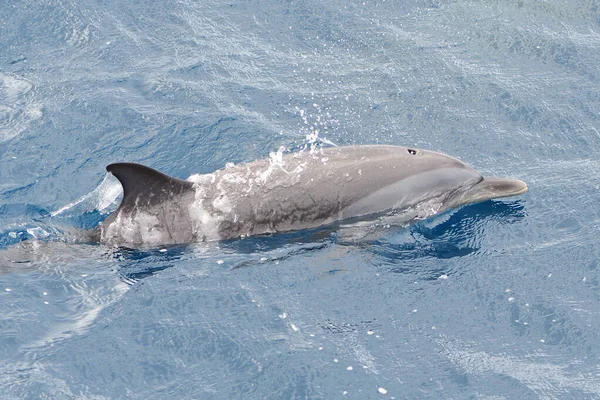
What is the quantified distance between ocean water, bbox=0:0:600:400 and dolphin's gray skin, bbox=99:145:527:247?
0.70 ft

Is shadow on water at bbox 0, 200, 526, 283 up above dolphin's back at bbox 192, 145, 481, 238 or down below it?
below

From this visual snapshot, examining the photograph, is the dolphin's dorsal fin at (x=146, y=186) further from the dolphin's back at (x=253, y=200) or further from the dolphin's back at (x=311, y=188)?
the dolphin's back at (x=311, y=188)

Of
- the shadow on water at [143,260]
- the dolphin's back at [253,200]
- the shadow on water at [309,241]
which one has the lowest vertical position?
the shadow on water at [143,260]

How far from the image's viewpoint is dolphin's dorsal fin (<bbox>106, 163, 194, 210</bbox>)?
368 inches

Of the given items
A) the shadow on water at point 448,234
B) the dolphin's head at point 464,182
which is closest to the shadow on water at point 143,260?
the shadow on water at point 448,234

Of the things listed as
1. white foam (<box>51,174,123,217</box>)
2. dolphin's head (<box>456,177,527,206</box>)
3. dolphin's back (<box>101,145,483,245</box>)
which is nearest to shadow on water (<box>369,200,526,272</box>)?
dolphin's head (<box>456,177,527,206</box>)

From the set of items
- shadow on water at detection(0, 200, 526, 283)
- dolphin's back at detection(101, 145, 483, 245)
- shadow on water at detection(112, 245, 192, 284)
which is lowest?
→ shadow on water at detection(112, 245, 192, 284)

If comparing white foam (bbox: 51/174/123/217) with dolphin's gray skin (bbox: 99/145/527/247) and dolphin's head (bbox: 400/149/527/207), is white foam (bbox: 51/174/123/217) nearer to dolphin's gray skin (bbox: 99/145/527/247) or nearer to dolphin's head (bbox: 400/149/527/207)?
dolphin's gray skin (bbox: 99/145/527/247)

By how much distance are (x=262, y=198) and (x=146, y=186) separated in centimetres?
132

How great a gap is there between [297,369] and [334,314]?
3.06ft

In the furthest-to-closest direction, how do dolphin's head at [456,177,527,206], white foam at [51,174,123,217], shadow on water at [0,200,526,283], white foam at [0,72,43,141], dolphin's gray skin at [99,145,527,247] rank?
white foam at [0,72,43,141]
white foam at [51,174,123,217]
dolphin's head at [456,177,527,206]
dolphin's gray skin at [99,145,527,247]
shadow on water at [0,200,526,283]

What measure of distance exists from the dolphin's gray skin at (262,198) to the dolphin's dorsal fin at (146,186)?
0.04ft

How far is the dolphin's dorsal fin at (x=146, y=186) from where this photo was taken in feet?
30.7

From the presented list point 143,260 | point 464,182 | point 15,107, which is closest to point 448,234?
point 464,182
